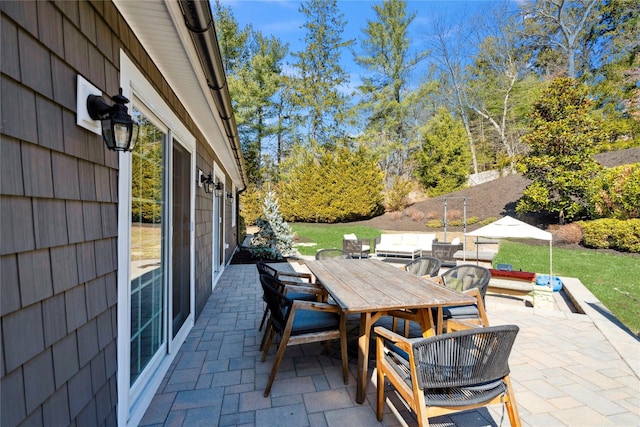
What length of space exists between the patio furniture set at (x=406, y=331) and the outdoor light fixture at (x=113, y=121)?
1.53 metres

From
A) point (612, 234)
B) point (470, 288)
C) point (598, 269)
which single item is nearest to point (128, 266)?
point (470, 288)

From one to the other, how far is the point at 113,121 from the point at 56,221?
503 mm

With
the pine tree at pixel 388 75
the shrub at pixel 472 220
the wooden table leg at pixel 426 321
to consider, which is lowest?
the wooden table leg at pixel 426 321

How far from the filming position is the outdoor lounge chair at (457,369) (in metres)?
1.62

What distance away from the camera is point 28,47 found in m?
1.02

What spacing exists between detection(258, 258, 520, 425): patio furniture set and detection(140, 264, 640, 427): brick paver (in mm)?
161

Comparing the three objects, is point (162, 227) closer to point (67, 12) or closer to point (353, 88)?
point (67, 12)

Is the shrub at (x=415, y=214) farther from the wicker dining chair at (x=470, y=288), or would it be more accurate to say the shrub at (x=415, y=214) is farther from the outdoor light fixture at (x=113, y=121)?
the outdoor light fixture at (x=113, y=121)

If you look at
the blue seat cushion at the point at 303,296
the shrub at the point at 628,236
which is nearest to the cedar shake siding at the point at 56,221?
the blue seat cushion at the point at 303,296

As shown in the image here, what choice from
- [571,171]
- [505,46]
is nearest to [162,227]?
[571,171]

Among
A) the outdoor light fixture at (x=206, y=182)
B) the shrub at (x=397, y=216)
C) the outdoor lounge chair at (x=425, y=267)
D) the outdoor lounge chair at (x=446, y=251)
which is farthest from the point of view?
the shrub at (x=397, y=216)

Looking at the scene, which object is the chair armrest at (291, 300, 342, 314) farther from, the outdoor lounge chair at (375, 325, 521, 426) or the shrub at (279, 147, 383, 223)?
the shrub at (279, 147, 383, 223)

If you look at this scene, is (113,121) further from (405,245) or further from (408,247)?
(405,245)

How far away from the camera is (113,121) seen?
1397mm
